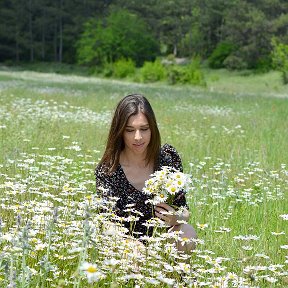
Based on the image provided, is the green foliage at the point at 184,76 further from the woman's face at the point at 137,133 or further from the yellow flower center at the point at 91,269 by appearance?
the yellow flower center at the point at 91,269

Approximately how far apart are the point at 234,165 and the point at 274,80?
34530 millimetres

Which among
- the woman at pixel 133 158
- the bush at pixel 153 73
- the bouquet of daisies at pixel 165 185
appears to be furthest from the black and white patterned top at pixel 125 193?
the bush at pixel 153 73

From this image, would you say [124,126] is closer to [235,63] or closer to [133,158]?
[133,158]

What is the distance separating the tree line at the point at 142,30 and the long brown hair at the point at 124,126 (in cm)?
4927

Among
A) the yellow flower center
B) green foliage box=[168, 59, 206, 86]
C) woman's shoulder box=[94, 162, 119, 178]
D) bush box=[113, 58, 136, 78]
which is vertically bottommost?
bush box=[113, 58, 136, 78]

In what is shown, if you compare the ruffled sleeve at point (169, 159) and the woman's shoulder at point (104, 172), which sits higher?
the ruffled sleeve at point (169, 159)

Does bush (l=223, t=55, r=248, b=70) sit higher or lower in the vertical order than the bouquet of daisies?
lower

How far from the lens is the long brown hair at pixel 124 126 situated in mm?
3533

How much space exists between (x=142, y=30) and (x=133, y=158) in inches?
2374

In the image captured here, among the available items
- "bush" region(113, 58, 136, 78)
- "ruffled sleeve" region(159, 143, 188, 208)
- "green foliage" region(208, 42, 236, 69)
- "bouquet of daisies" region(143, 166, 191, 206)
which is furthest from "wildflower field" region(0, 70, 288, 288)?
"green foliage" region(208, 42, 236, 69)

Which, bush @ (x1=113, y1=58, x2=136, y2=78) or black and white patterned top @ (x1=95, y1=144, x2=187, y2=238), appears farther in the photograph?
bush @ (x1=113, y1=58, x2=136, y2=78)

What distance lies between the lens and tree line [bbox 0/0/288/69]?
2156 inches

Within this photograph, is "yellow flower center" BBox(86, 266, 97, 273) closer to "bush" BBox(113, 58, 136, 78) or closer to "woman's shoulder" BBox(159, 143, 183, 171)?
"woman's shoulder" BBox(159, 143, 183, 171)

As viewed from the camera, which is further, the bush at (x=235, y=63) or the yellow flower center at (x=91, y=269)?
the bush at (x=235, y=63)
